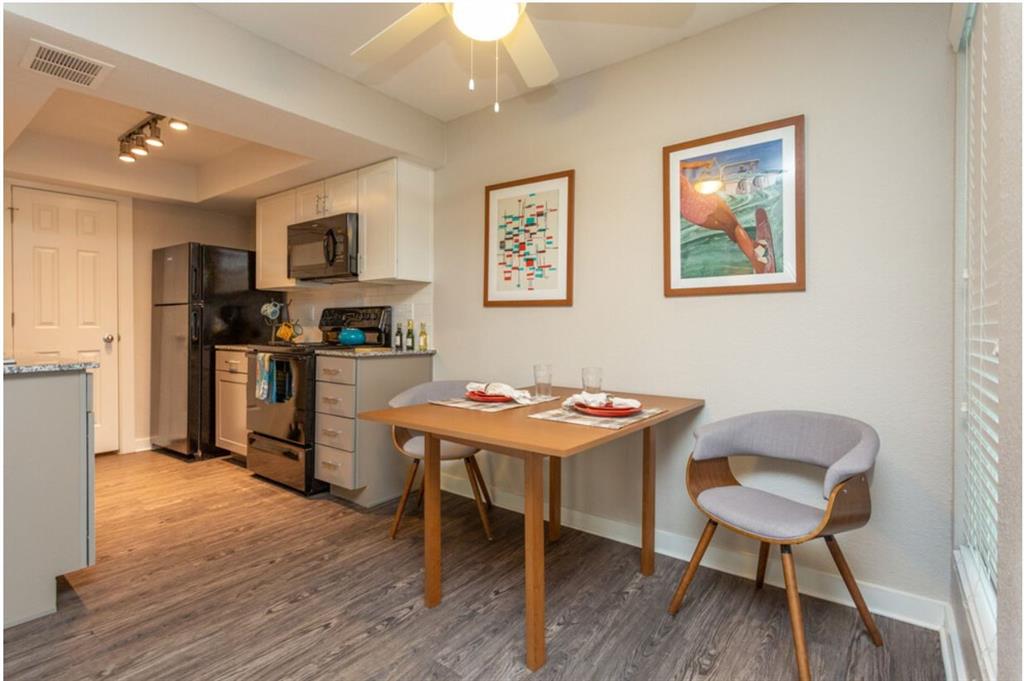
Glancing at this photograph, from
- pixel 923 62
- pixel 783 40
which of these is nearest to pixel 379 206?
pixel 783 40

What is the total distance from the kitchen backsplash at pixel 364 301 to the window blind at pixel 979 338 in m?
2.78

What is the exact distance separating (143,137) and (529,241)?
2.80 meters

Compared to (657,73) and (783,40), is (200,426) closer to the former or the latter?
(657,73)

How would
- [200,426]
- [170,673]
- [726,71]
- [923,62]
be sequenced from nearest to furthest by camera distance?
1. [170,673]
2. [923,62]
3. [726,71]
4. [200,426]

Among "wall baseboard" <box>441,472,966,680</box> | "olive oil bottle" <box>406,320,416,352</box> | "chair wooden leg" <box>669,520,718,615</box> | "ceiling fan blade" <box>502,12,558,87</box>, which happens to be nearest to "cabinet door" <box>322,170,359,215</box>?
"olive oil bottle" <box>406,320,416,352</box>

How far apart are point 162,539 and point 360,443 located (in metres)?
1.07

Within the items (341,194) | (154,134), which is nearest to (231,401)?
(341,194)

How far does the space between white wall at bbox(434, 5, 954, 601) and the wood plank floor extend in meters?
0.35

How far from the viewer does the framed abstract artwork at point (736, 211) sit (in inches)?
83.2

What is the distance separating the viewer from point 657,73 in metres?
2.49

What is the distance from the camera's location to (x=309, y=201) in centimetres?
383

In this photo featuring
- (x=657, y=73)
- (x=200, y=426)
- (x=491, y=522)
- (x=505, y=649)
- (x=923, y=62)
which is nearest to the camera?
(x=505, y=649)

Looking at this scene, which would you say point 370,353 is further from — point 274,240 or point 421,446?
point 274,240

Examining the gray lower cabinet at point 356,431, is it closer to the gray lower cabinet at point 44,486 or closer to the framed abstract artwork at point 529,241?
the framed abstract artwork at point 529,241
